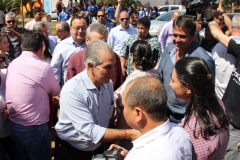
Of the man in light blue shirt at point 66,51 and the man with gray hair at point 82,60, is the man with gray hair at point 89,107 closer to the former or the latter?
the man with gray hair at point 82,60

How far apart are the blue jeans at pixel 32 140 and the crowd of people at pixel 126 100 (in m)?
0.01

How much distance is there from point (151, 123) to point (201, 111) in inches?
21.7

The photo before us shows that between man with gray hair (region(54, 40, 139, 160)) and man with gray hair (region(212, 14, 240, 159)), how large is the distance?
1429mm

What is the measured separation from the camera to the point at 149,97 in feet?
5.13

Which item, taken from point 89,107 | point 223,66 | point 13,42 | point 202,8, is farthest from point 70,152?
point 13,42

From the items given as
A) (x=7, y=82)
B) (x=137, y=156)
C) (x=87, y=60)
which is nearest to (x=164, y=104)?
(x=137, y=156)

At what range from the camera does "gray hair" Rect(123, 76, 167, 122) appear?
1.57m

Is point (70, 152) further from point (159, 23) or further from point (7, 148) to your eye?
point (159, 23)

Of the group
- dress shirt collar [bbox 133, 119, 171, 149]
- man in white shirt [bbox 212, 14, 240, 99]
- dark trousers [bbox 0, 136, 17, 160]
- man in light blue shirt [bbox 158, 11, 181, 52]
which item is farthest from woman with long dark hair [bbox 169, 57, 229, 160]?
man in light blue shirt [bbox 158, 11, 181, 52]

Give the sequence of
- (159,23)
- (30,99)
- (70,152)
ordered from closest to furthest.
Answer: (70,152)
(30,99)
(159,23)

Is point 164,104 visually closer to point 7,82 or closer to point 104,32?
point 7,82

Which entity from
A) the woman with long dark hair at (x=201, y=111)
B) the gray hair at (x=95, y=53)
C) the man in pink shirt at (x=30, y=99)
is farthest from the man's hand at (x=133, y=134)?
the man in pink shirt at (x=30, y=99)

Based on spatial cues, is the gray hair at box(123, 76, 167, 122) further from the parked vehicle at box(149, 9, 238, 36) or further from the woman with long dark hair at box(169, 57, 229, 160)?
the parked vehicle at box(149, 9, 238, 36)

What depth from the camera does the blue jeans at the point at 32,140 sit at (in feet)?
10.0
